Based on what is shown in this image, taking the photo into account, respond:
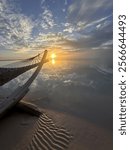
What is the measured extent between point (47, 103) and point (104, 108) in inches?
88.1

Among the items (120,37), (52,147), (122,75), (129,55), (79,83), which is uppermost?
(120,37)

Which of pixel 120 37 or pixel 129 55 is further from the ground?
pixel 120 37

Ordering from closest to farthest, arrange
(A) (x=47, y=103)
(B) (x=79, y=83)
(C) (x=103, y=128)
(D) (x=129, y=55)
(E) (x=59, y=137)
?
(D) (x=129, y=55) → (E) (x=59, y=137) → (C) (x=103, y=128) → (A) (x=47, y=103) → (B) (x=79, y=83)

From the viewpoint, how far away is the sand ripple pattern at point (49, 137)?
592 centimetres

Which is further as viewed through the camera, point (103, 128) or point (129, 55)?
point (103, 128)

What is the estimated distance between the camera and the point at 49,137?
250 inches

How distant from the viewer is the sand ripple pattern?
5918 mm

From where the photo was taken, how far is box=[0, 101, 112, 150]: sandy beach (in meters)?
6.00

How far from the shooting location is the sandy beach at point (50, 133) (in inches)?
236

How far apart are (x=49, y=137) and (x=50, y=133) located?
0.79 feet

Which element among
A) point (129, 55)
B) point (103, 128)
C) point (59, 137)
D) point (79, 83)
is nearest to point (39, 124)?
point (59, 137)

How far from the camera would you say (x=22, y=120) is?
7.39 m

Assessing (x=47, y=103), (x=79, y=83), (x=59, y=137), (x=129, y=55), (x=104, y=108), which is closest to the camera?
(x=129, y=55)

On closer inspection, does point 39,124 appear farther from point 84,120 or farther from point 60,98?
point 60,98
